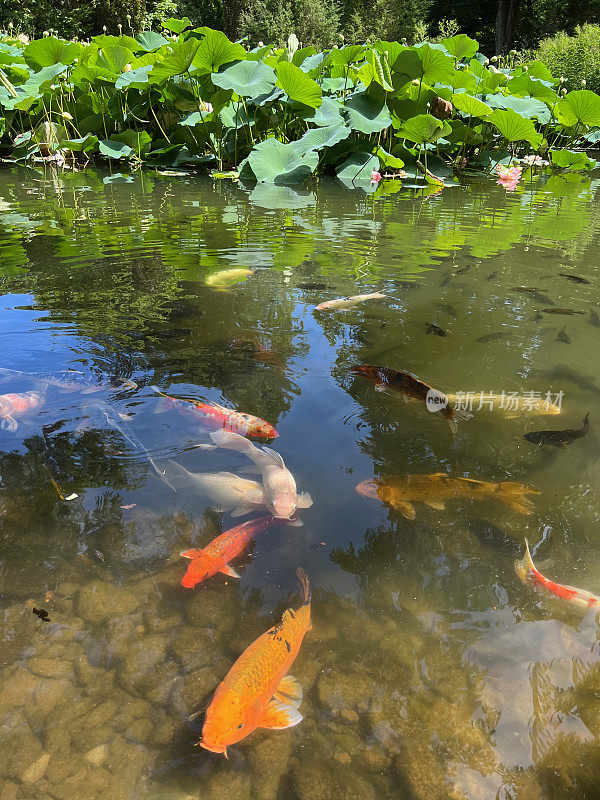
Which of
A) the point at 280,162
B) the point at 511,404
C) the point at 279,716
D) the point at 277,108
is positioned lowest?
the point at 279,716

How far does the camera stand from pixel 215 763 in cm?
129

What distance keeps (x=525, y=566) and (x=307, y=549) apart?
0.75m

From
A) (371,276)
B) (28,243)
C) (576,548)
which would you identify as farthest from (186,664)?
(28,243)

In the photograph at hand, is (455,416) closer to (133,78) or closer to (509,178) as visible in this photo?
(509,178)

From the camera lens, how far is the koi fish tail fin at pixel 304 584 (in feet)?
5.45

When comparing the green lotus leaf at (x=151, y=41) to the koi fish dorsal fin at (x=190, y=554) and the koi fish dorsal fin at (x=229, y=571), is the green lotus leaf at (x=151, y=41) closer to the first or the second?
the koi fish dorsal fin at (x=190, y=554)

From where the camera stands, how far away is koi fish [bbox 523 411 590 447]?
7.82 ft

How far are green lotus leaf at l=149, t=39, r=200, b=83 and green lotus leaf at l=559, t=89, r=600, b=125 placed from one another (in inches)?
232

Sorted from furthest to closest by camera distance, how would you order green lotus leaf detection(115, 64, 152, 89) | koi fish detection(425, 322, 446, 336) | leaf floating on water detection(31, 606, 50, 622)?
1. green lotus leaf detection(115, 64, 152, 89)
2. koi fish detection(425, 322, 446, 336)
3. leaf floating on water detection(31, 606, 50, 622)

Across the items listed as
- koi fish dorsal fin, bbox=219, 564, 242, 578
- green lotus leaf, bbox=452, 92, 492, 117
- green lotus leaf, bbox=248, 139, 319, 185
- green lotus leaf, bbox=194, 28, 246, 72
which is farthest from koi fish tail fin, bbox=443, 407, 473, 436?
green lotus leaf, bbox=194, 28, 246, 72

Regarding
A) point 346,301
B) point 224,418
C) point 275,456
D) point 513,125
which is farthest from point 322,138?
point 275,456

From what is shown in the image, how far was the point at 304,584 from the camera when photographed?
171 centimetres

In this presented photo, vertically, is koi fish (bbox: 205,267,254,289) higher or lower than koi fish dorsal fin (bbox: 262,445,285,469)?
higher

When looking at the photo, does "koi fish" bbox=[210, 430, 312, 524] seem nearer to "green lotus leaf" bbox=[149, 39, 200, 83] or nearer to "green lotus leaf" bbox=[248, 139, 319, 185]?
"green lotus leaf" bbox=[248, 139, 319, 185]
